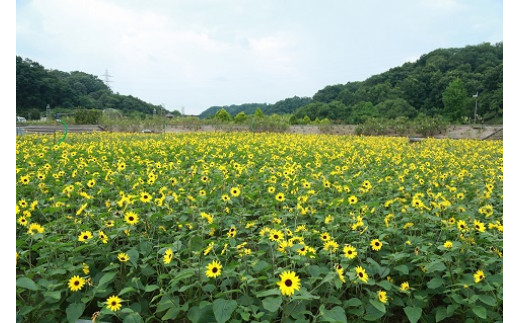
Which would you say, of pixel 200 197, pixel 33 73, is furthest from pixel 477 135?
pixel 33 73

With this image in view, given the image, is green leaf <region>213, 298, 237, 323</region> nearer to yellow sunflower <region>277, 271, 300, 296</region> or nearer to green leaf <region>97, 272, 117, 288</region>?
yellow sunflower <region>277, 271, 300, 296</region>

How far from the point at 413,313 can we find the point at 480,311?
270 mm

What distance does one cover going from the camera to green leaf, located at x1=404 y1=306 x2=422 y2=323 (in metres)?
1.60

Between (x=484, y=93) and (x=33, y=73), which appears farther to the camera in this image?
(x=33, y=73)

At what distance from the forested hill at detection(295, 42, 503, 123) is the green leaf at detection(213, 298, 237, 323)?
23.1m

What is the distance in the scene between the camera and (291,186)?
3.56 metres

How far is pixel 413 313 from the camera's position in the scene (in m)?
1.63

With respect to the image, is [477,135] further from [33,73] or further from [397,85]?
[33,73]

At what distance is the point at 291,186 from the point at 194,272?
2013 mm

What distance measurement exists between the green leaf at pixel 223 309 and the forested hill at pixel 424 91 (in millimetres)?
23104

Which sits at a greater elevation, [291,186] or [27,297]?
[291,186]

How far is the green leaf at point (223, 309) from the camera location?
1.47m

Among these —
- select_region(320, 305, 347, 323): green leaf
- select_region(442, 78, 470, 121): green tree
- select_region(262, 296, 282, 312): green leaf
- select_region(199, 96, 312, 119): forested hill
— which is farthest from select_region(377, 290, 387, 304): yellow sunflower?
select_region(199, 96, 312, 119): forested hill

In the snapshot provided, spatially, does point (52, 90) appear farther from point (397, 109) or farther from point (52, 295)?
point (52, 295)
